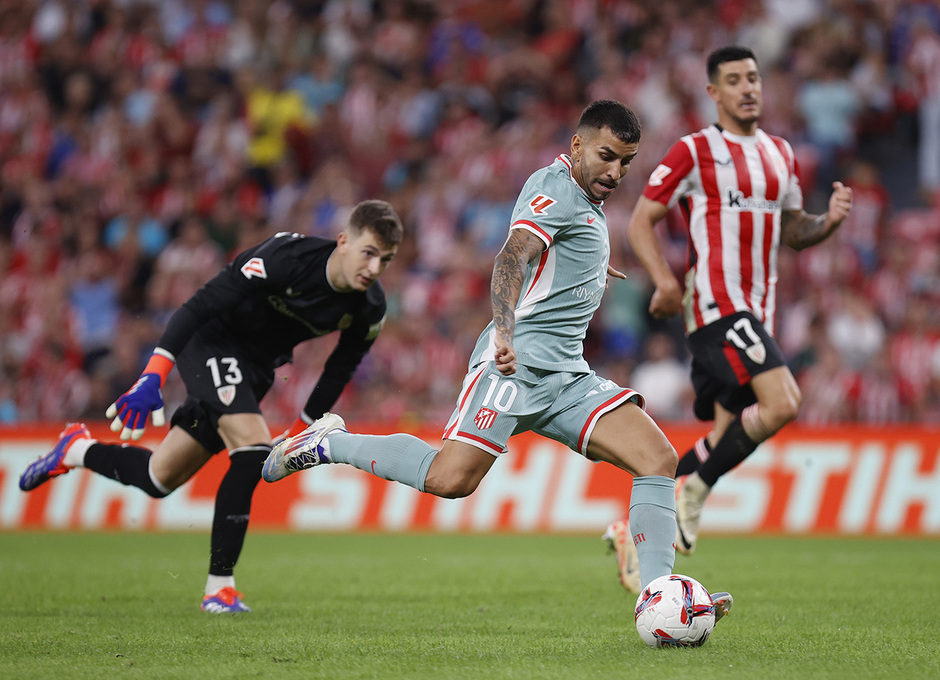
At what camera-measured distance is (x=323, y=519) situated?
11.8m

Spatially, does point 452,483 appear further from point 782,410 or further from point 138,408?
point 782,410

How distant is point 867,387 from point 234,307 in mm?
8155

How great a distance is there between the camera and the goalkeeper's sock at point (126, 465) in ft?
21.3

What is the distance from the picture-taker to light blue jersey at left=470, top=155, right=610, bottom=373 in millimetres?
4902

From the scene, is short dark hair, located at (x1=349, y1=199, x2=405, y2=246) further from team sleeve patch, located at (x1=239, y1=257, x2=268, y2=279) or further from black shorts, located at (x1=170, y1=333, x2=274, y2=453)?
black shorts, located at (x1=170, y1=333, x2=274, y2=453)

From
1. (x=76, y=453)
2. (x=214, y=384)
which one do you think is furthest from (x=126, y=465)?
(x=214, y=384)

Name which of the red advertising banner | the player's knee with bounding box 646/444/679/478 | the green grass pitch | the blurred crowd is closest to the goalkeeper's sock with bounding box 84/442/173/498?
the green grass pitch

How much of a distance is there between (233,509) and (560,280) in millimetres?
2148

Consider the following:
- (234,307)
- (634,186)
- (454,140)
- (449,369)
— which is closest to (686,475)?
(234,307)

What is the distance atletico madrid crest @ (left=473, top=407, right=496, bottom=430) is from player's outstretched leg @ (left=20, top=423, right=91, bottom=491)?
306 cm

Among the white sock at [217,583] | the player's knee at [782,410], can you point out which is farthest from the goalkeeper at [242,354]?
the player's knee at [782,410]

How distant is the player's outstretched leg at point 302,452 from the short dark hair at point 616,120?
1760mm

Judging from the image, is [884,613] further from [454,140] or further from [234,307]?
[454,140]

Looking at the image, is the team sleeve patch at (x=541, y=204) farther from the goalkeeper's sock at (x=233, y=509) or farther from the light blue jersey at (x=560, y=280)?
the goalkeeper's sock at (x=233, y=509)
